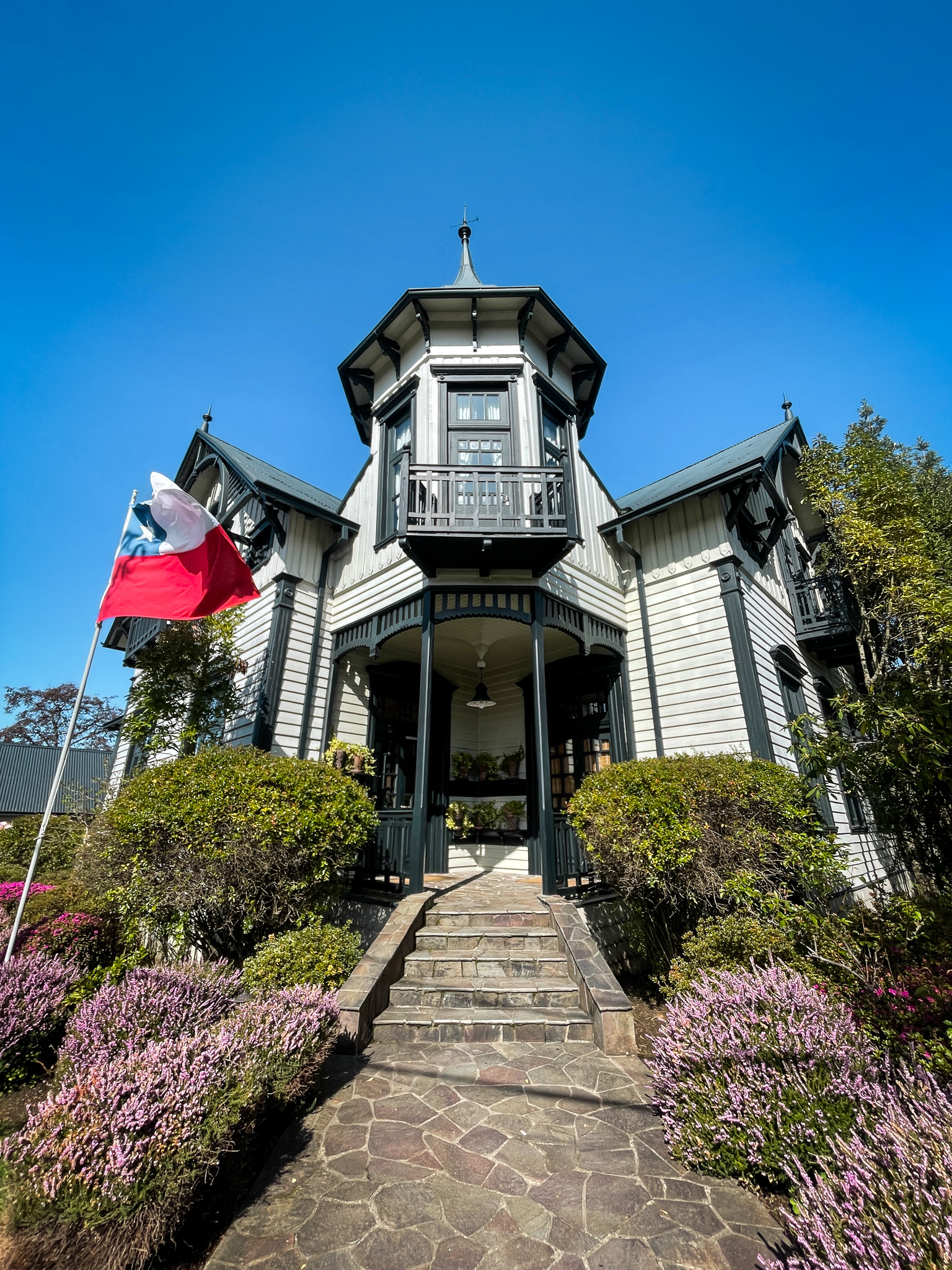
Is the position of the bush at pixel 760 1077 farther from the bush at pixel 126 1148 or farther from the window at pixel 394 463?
the window at pixel 394 463

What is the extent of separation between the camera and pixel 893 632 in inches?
400

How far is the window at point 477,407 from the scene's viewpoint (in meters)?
9.34

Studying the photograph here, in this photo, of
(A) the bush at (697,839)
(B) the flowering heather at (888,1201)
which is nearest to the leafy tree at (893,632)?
(A) the bush at (697,839)

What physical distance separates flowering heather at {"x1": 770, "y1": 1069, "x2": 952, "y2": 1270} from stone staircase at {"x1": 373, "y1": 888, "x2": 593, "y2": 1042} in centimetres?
268

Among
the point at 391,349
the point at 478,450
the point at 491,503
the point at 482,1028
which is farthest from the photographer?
the point at 391,349

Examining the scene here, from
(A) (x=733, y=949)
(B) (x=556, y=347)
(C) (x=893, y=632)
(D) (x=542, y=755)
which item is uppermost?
(B) (x=556, y=347)

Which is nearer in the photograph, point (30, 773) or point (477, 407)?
point (477, 407)

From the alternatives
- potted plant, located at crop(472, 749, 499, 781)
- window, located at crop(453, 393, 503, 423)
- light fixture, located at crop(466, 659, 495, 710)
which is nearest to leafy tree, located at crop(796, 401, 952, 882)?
light fixture, located at crop(466, 659, 495, 710)

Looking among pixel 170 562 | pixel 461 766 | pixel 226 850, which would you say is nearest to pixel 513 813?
pixel 461 766

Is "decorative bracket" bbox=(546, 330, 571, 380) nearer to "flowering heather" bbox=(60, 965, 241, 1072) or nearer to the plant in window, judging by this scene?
the plant in window

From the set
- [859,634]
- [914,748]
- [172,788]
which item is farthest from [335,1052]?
[859,634]

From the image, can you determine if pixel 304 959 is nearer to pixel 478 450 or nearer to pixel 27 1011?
pixel 27 1011

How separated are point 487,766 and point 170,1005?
24.2ft

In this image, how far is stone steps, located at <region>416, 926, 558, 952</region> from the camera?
5648mm
